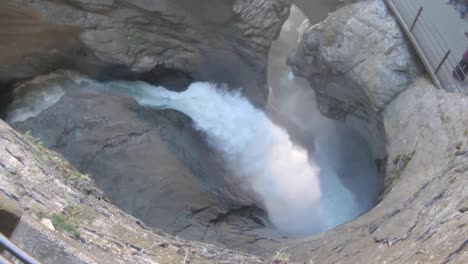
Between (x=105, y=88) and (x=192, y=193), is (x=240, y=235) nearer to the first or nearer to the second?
(x=192, y=193)

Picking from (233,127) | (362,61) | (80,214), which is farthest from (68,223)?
(233,127)

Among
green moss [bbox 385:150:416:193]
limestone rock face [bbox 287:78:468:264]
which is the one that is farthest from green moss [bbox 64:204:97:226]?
green moss [bbox 385:150:416:193]

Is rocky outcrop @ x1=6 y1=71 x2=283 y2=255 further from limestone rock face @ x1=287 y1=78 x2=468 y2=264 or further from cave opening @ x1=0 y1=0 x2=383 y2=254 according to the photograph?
limestone rock face @ x1=287 y1=78 x2=468 y2=264

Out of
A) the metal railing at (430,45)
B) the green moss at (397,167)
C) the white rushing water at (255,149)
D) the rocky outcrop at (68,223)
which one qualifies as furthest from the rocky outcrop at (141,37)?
the rocky outcrop at (68,223)

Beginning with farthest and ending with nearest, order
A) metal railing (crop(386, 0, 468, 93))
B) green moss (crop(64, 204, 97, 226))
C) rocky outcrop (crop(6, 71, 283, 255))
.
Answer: rocky outcrop (crop(6, 71, 283, 255))
metal railing (crop(386, 0, 468, 93))
green moss (crop(64, 204, 97, 226))

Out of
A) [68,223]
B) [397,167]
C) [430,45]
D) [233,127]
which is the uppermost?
[430,45]

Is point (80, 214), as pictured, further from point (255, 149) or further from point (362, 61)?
point (255, 149)

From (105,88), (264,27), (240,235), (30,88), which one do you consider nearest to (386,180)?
(240,235)
